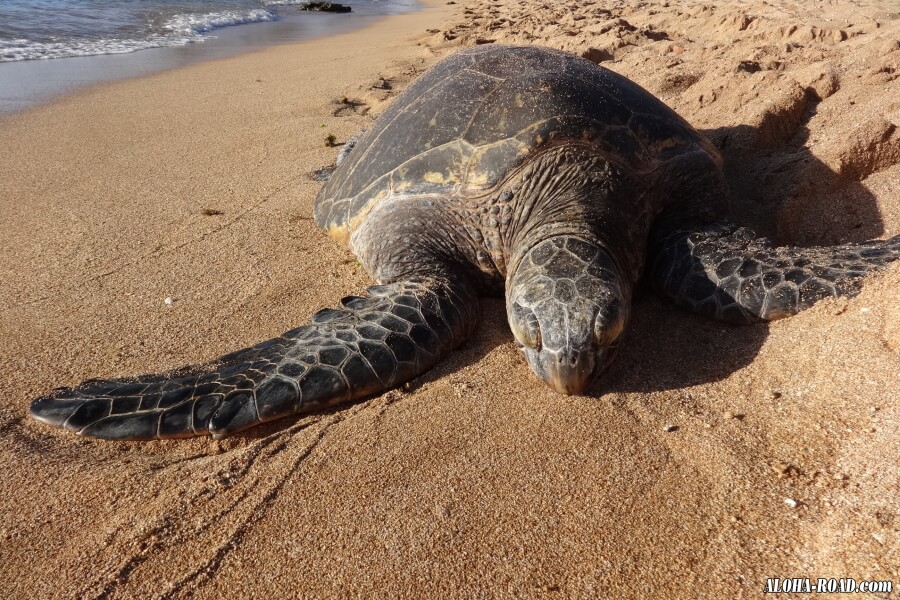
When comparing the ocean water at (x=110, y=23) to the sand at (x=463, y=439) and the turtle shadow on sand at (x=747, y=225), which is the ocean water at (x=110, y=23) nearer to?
the sand at (x=463, y=439)

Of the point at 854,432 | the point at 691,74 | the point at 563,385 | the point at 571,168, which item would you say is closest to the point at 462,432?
the point at 563,385

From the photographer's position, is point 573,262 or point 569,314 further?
point 573,262

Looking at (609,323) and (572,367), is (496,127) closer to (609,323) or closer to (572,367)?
(609,323)

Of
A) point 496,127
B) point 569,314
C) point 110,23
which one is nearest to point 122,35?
point 110,23

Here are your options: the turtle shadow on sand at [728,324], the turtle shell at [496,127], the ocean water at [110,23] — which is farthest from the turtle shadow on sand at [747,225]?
the ocean water at [110,23]

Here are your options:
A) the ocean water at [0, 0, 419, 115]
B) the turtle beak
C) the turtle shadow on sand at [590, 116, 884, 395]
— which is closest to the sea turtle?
the turtle beak

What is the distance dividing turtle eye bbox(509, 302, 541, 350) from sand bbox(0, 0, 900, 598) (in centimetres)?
19

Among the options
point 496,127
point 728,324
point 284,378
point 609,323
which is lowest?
point 284,378

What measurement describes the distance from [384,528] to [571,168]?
2110mm

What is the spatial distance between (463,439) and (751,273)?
5.39 feet

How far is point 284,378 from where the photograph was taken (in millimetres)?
2350

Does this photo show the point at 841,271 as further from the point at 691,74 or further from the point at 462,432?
the point at 691,74

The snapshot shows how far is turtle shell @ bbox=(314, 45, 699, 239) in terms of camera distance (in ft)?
10.1

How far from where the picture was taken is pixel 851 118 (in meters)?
4.11
